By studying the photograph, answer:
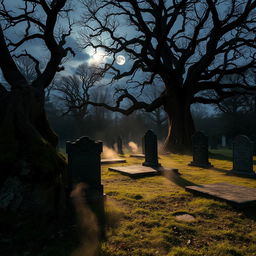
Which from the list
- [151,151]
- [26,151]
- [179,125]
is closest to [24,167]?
[26,151]

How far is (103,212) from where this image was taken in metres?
4.61

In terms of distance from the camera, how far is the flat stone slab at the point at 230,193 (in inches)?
191

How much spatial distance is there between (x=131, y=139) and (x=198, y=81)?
31760 mm

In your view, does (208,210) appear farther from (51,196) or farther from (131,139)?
(131,139)

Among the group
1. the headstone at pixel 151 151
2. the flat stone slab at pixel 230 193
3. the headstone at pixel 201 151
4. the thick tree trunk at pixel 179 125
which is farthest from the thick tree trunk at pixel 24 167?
the thick tree trunk at pixel 179 125

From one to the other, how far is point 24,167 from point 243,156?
900 cm

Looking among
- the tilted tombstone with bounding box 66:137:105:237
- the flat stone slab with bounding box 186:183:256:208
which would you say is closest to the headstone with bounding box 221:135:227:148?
the flat stone slab with bounding box 186:183:256:208

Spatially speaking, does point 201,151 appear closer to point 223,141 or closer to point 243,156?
point 243,156

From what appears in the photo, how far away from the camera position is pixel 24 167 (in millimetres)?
3846

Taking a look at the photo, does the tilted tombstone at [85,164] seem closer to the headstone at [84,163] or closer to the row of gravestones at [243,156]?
the headstone at [84,163]

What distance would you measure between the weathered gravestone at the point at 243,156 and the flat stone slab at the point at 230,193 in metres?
3.38

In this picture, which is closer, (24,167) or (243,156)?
(24,167)

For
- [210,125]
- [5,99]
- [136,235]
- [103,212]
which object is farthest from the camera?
[210,125]

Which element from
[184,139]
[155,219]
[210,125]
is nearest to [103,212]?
[155,219]
